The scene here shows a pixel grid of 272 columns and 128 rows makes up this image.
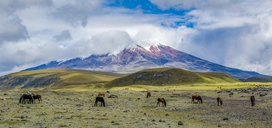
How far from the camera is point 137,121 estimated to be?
2694 centimetres

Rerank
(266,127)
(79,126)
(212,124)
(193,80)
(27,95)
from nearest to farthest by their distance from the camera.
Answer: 1. (79,126)
2. (266,127)
3. (212,124)
4. (27,95)
5. (193,80)

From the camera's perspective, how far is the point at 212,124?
2670cm

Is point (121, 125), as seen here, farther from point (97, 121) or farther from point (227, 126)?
point (227, 126)

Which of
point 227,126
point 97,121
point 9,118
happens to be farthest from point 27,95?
point 227,126

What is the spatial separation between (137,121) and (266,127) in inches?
394

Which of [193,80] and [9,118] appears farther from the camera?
[193,80]

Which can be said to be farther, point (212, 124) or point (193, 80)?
point (193, 80)

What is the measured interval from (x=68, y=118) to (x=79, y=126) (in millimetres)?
4580

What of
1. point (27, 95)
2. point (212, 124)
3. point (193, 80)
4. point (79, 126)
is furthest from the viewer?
point (193, 80)

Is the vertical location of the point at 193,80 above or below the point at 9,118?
above

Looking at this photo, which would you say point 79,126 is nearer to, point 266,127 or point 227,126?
point 227,126

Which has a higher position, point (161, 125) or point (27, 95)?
point (27, 95)

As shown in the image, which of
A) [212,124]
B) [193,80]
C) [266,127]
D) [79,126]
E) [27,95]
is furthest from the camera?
[193,80]

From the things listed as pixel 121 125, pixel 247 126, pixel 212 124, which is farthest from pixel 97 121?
pixel 247 126
